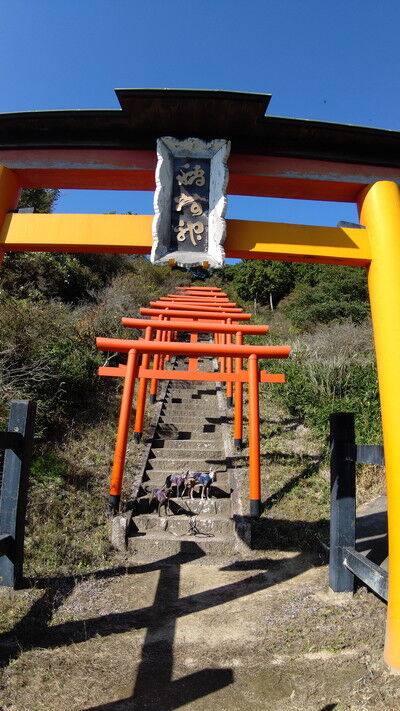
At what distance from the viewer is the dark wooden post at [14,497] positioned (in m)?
3.74

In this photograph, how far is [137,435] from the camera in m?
7.65

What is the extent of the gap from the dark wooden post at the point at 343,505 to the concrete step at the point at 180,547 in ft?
4.98

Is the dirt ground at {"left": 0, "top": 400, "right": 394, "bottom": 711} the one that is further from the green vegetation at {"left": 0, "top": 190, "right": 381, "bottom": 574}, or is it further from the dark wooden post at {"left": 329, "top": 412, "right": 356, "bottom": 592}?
the green vegetation at {"left": 0, "top": 190, "right": 381, "bottom": 574}

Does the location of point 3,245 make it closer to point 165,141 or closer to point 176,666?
point 165,141

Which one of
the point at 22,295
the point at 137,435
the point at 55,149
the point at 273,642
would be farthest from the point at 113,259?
the point at 273,642

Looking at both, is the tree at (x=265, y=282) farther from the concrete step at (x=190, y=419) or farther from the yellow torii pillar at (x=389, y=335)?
the yellow torii pillar at (x=389, y=335)

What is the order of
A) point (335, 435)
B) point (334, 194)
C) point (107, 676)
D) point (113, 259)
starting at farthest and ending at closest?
point (113, 259) → point (335, 435) → point (334, 194) → point (107, 676)

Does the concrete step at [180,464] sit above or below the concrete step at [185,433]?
below

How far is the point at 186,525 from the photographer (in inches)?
220

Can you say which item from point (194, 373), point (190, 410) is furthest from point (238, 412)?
point (190, 410)

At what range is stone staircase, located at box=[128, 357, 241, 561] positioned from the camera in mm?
5301

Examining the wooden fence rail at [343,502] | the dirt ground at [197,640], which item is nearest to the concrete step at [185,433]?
the dirt ground at [197,640]

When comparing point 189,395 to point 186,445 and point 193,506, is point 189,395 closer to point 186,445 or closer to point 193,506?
point 186,445

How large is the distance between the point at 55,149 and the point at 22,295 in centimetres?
980
